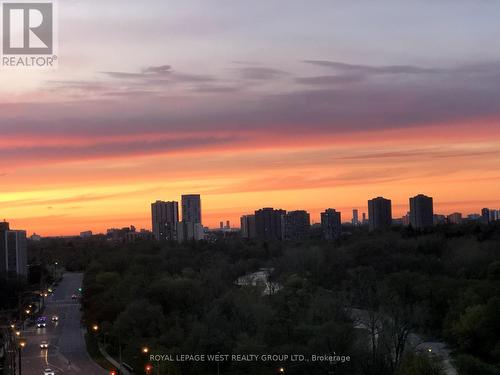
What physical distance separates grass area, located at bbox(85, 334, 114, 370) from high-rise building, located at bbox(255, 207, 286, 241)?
9161 cm

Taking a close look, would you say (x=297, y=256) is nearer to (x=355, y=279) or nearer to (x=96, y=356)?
(x=355, y=279)

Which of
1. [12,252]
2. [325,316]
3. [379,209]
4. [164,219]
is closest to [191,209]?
[164,219]

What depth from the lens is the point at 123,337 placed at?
3481 cm

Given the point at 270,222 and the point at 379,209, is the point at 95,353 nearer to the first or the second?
the point at 379,209

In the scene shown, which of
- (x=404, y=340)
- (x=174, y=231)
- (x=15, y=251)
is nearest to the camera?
(x=404, y=340)

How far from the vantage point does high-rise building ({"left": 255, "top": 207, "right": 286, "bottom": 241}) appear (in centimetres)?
13640

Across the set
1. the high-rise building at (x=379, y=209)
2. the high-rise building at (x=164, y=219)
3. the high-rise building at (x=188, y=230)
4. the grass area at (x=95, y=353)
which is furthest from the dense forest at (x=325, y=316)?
the high-rise building at (x=164, y=219)

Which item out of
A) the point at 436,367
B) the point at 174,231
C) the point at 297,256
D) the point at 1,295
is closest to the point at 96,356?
the point at 436,367

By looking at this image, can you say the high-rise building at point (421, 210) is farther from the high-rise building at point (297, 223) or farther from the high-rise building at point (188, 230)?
the high-rise building at point (188, 230)

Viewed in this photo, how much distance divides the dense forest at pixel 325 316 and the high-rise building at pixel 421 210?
187 ft

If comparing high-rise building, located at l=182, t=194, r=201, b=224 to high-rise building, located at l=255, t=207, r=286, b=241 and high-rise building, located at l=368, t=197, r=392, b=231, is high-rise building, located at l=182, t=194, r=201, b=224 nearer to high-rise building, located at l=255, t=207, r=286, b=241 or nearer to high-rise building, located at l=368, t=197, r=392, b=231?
high-rise building, located at l=255, t=207, r=286, b=241

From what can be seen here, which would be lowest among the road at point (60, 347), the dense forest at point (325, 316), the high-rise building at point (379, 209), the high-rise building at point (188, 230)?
the road at point (60, 347)

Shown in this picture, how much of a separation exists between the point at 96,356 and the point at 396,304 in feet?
42.6

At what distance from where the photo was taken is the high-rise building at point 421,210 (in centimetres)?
11169
